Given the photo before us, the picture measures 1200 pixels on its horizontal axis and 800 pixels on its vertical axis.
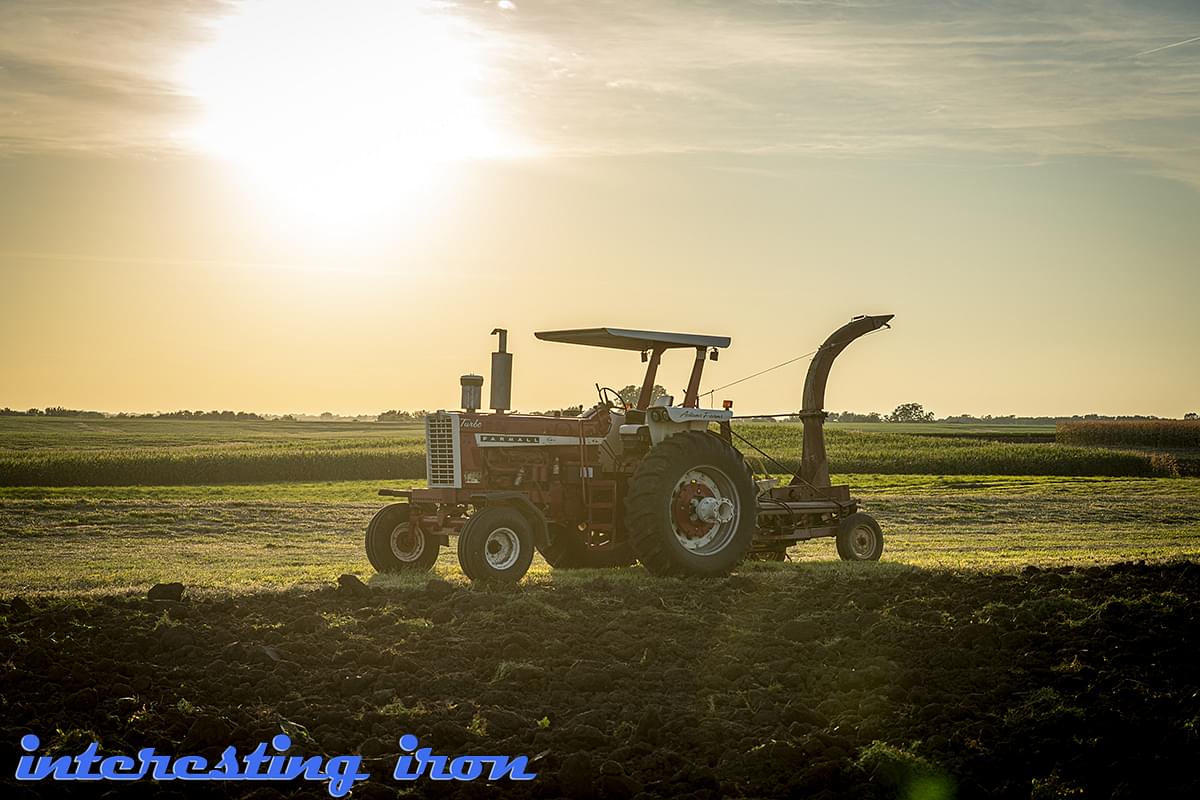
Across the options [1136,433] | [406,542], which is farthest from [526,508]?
[1136,433]

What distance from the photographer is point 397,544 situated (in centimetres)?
1371

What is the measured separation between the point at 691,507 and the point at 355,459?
1176 inches

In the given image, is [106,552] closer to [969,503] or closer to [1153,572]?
[1153,572]

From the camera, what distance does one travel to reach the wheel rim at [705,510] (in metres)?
13.5

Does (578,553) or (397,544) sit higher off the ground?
(397,544)

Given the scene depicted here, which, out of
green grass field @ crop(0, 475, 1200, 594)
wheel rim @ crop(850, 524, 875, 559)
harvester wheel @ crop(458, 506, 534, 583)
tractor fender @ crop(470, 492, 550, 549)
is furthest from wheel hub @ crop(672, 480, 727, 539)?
wheel rim @ crop(850, 524, 875, 559)

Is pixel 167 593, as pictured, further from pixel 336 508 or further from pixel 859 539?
pixel 336 508

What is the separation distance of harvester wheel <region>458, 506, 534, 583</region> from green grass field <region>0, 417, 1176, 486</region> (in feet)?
70.1

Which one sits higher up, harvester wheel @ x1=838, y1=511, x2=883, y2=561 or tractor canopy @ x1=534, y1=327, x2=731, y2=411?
tractor canopy @ x1=534, y1=327, x2=731, y2=411

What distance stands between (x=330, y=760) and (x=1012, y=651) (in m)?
5.28

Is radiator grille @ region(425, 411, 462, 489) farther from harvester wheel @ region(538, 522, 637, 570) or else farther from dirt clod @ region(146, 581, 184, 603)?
dirt clod @ region(146, 581, 184, 603)

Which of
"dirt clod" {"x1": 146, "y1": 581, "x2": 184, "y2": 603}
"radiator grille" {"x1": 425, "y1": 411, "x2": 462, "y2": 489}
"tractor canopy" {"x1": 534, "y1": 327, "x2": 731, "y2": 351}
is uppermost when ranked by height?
"tractor canopy" {"x1": 534, "y1": 327, "x2": 731, "y2": 351}

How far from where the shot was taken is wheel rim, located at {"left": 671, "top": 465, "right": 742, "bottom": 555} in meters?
13.5

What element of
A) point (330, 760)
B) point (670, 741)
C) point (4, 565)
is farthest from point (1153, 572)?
point (4, 565)
